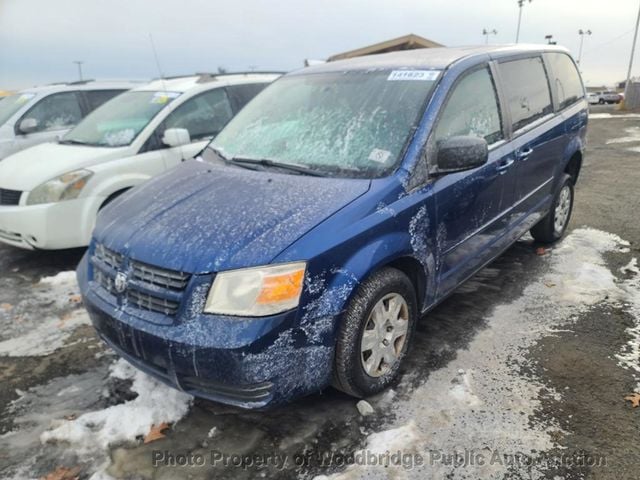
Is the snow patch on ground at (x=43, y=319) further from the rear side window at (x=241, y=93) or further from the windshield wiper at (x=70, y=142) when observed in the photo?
the rear side window at (x=241, y=93)

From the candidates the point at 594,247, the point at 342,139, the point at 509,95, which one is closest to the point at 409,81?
the point at 342,139

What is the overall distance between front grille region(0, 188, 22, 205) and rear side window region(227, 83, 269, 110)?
258cm

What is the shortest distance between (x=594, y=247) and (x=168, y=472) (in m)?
4.51

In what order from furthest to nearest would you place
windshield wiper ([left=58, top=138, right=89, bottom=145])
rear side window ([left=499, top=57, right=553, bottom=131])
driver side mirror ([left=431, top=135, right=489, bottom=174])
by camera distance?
windshield wiper ([left=58, top=138, right=89, bottom=145])
rear side window ([left=499, top=57, right=553, bottom=131])
driver side mirror ([left=431, top=135, right=489, bottom=174])

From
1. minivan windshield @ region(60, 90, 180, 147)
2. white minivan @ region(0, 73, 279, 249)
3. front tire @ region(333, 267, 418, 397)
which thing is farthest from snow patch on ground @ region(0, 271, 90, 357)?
front tire @ region(333, 267, 418, 397)

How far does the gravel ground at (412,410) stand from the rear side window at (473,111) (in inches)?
53.8

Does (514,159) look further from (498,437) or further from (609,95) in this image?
(609,95)

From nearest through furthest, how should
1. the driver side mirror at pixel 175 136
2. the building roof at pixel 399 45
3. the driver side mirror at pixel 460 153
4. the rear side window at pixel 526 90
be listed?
the driver side mirror at pixel 460 153 < the rear side window at pixel 526 90 < the driver side mirror at pixel 175 136 < the building roof at pixel 399 45

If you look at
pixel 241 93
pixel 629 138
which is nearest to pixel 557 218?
pixel 241 93

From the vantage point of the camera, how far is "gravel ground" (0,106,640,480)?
7.79 feet

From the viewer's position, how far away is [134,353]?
2514 millimetres

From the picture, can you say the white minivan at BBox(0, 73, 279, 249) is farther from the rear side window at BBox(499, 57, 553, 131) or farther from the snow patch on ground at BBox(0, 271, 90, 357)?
the rear side window at BBox(499, 57, 553, 131)

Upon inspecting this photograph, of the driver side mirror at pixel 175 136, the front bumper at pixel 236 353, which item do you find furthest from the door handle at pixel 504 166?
the driver side mirror at pixel 175 136

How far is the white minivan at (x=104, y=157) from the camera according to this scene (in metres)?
4.66
